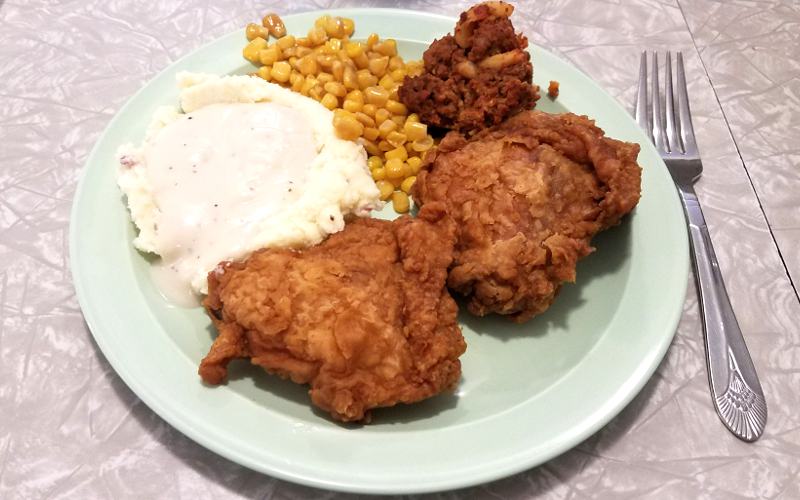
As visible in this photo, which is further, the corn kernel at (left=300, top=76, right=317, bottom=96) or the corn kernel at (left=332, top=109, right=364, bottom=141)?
the corn kernel at (left=300, top=76, right=317, bottom=96)

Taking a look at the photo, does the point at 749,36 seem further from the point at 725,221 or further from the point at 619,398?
the point at 619,398

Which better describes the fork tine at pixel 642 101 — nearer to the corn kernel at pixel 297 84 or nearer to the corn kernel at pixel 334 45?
the corn kernel at pixel 334 45

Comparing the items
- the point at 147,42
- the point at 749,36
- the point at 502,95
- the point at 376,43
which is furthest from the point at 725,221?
the point at 147,42

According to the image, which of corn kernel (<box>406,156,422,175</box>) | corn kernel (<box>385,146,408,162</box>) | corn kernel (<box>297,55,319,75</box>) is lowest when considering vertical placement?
corn kernel (<box>406,156,422,175</box>)

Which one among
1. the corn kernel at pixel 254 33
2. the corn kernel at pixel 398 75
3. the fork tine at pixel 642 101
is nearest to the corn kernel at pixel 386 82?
Answer: the corn kernel at pixel 398 75

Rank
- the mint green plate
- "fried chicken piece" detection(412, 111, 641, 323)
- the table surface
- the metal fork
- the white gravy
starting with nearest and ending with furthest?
1. the mint green plate
2. the table surface
3. "fried chicken piece" detection(412, 111, 641, 323)
4. the metal fork
5. the white gravy

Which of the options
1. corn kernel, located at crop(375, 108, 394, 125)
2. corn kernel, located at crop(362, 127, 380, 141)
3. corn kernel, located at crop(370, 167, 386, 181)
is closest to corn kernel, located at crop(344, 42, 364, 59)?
corn kernel, located at crop(375, 108, 394, 125)

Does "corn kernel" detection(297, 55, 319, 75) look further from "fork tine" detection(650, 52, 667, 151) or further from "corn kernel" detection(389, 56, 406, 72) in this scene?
"fork tine" detection(650, 52, 667, 151)
